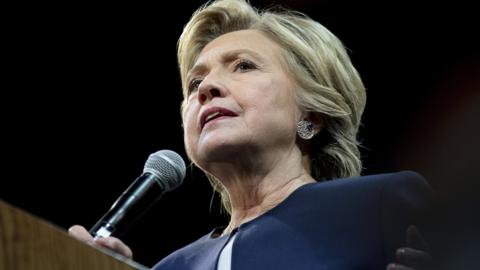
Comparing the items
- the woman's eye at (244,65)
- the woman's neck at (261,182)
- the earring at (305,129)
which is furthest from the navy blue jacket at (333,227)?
the woman's eye at (244,65)

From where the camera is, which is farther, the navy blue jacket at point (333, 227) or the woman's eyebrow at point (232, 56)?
the woman's eyebrow at point (232, 56)

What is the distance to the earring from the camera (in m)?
2.00

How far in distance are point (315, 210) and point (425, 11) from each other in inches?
51.5

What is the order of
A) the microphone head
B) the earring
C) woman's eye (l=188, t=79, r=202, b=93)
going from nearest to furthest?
the microphone head
the earring
woman's eye (l=188, t=79, r=202, b=93)

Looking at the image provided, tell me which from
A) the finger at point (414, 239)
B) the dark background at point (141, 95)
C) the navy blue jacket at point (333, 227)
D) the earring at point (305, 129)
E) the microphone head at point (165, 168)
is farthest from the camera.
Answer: the dark background at point (141, 95)

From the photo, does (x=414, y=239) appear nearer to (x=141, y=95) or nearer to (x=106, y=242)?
(x=106, y=242)

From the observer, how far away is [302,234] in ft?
5.59

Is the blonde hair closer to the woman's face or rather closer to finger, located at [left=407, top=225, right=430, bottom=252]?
the woman's face

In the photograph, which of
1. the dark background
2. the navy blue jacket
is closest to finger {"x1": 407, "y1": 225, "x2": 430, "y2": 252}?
the navy blue jacket

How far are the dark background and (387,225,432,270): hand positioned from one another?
1179 mm

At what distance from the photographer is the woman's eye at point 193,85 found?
2.11m

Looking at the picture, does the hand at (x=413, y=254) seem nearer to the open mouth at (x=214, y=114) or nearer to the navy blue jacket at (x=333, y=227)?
the navy blue jacket at (x=333, y=227)

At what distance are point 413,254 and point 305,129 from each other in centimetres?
70

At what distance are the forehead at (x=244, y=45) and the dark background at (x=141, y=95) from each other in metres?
0.72
